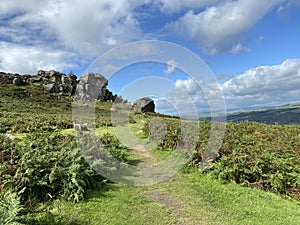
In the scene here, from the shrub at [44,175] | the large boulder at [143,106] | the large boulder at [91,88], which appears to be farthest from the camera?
the large boulder at [91,88]

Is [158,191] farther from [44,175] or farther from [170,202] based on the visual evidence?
[44,175]

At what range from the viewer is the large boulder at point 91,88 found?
7896 cm

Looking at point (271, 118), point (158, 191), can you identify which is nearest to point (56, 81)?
point (271, 118)

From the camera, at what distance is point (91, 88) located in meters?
82.9

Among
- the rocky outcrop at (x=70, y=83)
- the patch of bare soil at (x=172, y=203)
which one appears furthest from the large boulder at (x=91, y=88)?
the patch of bare soil at (x=172, y=203)

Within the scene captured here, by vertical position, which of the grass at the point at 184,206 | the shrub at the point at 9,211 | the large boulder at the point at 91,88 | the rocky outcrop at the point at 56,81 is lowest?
the grass at the point at 184,206

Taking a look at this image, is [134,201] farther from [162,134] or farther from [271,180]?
[162,134]

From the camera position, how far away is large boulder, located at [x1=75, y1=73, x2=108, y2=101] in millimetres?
78963

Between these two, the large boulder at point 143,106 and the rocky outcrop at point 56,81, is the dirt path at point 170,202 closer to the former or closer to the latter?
the large boulder at point 143,106

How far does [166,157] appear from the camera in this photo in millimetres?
14844

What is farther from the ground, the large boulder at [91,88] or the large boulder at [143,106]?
the large boulder at [91,88]

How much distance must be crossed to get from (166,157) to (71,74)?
362 feet

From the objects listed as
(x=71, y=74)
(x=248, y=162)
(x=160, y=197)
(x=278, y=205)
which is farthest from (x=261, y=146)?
(x=71, y=74)

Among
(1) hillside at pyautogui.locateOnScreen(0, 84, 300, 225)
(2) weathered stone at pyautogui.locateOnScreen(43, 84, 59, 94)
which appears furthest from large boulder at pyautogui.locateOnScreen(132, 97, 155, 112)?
(1) hillside at pyautogui.locateOnScreen(0, 84, 300, 225)
